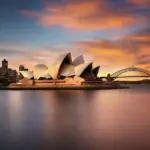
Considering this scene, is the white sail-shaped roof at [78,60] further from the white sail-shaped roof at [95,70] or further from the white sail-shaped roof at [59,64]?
the white sail-shaped roof at [95,70]

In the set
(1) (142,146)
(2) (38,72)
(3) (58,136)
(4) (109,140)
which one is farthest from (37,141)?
(2) (38,72)

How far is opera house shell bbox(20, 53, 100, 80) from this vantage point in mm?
41469

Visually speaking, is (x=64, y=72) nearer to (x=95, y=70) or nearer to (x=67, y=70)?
(x=67, y=70)

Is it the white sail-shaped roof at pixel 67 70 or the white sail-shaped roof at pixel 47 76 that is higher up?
the white sail-shaped roof at pixel 67 70

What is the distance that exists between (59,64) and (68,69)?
1926 mm

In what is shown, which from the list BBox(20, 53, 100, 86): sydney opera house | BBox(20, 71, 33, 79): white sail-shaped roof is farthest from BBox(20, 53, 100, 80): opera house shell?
BBox(20, 71, 33, 79): white sail-shaped roof

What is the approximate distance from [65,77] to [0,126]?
35.7m

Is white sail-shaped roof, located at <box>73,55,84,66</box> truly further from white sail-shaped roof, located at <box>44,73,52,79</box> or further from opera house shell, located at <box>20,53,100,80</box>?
white sail-shaped roof, located at <box>44,73,52,79</box>

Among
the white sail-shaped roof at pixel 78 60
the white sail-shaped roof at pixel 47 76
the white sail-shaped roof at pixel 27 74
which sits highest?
the white sail-shaped roof at pixel 78 60

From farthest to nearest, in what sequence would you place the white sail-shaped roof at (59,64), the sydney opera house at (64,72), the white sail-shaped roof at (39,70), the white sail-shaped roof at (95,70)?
the white sail-shaped roof at (39,70) → the white sail-shaped roof at (95,70) → the sydney opera house at (64,72) → the white sail-shaped roof at (59,64)

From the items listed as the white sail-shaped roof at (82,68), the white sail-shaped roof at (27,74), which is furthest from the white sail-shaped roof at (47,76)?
the white sail-shaped roof at (82,68)

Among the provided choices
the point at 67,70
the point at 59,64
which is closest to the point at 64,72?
the point at 67,70

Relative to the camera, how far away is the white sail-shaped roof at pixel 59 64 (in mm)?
40541

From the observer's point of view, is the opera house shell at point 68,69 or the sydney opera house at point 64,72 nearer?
the opera house shell at point 68,69
